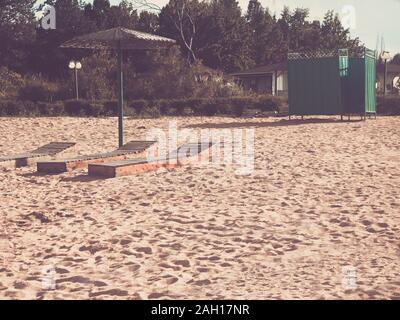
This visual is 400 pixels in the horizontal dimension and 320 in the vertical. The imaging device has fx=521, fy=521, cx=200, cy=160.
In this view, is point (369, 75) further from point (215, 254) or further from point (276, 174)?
point (215, 254)

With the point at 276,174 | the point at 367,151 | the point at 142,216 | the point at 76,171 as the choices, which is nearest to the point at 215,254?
the point at 142,216

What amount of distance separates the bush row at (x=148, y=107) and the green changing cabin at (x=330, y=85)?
4.11 m

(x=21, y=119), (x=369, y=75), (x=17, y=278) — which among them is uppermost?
(x=369, y=75)

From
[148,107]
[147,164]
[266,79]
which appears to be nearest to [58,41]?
[266,79]

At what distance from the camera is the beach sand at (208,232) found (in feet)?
12.7

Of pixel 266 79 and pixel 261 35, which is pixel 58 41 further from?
pixel 261 35

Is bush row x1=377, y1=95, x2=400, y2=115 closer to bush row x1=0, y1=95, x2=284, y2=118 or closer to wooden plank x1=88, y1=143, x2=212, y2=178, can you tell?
bush row x1=0, y1=95, x2=284, y2=118

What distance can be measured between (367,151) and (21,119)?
13134 mm

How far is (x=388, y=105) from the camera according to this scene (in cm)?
2331

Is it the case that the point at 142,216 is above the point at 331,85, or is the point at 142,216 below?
below

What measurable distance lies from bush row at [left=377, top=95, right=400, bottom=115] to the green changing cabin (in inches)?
156

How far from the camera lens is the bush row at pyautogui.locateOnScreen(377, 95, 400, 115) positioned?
2309cm

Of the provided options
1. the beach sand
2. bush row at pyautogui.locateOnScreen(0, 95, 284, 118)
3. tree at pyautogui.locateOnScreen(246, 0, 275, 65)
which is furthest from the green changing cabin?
tree at pyautogui.locateOnScreen(246, 0, 275, 65)
